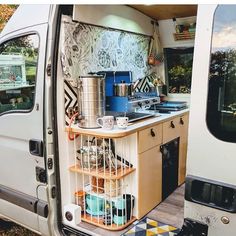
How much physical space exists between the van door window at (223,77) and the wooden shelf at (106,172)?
1095 millimetres

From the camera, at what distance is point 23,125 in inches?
86.7

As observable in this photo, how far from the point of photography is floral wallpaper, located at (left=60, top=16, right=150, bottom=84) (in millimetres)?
2133

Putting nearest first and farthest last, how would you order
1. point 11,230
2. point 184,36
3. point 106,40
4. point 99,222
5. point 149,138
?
point 99,222 < point 149,138 < point 106,40 < point 11,230 < point 184,36

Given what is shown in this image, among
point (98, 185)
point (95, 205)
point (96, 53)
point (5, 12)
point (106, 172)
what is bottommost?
point (95, 205)

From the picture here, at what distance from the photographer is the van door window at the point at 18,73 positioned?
84.7 inches

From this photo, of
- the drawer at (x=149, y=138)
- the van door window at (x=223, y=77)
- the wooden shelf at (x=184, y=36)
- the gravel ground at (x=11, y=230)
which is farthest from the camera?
the wooden shelf at (x=184, y=36)

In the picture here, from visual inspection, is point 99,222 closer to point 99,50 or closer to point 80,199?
point 80,199

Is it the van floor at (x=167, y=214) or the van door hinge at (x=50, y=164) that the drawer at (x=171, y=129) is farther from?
the van door hinge at (x=50, y=164)

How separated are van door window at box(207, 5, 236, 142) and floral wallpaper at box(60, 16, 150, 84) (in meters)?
1.21

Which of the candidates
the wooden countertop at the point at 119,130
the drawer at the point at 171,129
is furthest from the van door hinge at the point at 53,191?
the drawer at the point at 171,129

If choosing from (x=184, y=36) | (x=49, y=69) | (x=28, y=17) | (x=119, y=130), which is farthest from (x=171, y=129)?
(x=28, y=17)

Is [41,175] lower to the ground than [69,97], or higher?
lower

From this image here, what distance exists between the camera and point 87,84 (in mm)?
2113

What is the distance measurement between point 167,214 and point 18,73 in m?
1.74
